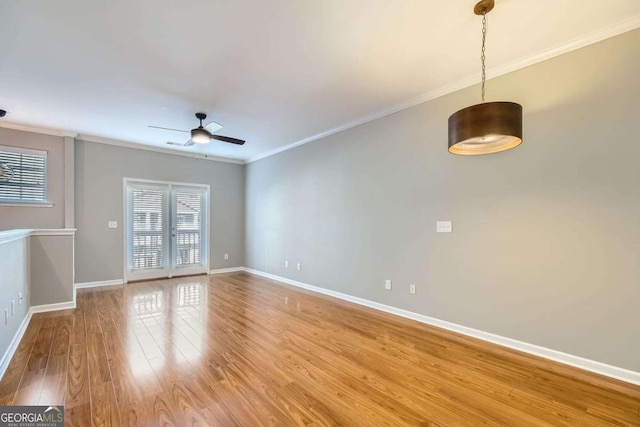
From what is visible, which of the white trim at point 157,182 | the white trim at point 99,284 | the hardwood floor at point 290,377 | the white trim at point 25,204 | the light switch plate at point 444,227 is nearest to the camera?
the hardwood floor at point 290,377

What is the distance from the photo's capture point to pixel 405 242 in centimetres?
391

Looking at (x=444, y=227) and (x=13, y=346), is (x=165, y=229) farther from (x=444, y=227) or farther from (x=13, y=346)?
(x=444, y=227)


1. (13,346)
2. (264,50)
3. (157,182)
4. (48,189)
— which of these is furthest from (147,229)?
(264,50)

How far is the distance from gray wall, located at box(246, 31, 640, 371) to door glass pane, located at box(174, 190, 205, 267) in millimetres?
4023

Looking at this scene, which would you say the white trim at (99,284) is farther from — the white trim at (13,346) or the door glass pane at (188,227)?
A: the white trim at (13,346)

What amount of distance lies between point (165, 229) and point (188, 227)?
1.61 ft

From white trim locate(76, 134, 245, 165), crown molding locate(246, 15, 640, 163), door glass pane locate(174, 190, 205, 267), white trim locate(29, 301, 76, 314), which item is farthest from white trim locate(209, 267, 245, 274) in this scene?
crown molding locate(246, 15, 640, 163)

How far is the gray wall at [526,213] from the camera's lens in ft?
7.92

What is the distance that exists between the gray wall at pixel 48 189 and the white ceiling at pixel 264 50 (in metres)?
0.96

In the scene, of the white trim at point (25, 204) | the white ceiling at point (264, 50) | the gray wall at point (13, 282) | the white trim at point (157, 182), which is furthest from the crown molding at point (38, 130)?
the gray wall at point (13, 282)

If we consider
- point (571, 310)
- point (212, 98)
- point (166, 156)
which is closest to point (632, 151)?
point (571, 310)

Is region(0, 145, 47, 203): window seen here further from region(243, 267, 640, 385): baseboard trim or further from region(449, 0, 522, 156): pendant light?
region(449, 0, 522, 156): pendant light

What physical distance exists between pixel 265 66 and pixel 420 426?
3355mm

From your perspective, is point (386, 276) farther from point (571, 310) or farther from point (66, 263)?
point (66, 263)
